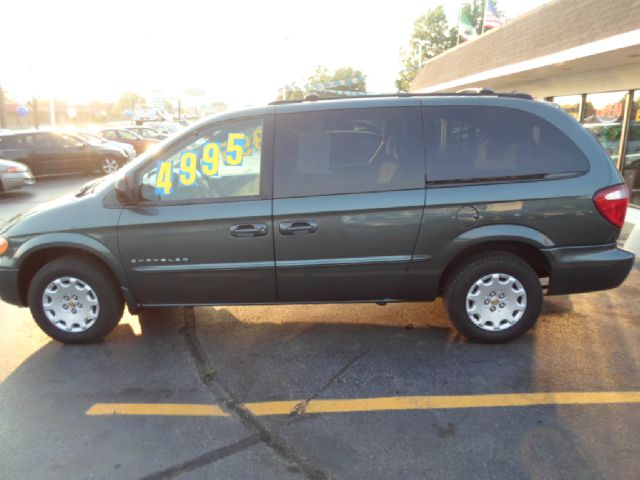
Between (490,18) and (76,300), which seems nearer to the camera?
(76,300)

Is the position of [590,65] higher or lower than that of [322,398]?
higher

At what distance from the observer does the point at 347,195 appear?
11.8 ft

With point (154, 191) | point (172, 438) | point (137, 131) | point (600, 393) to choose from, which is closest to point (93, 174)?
point (137, 131)

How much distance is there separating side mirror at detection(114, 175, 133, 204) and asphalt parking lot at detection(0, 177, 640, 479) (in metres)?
1.21

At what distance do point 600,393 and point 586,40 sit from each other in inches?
316

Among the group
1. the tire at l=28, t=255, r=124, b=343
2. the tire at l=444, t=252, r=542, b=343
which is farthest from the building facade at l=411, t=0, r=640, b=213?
the tire at l=28, t=255, r=124, b=343

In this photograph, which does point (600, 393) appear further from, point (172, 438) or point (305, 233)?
point (172, 438)

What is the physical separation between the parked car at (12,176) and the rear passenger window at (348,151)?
10.2 meters

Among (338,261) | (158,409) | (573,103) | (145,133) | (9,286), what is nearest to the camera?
(158,409)

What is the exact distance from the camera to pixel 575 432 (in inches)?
110

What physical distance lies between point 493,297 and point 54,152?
14.6 m

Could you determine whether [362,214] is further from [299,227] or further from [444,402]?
[444,402]

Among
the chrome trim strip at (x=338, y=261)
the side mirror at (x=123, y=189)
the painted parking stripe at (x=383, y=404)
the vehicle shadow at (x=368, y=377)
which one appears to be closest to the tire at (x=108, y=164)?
the vehicle shadow at (x=368, y=377)

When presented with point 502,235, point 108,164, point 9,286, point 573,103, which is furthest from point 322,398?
point 108,164
